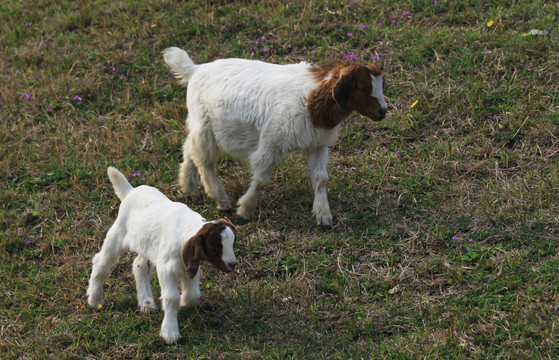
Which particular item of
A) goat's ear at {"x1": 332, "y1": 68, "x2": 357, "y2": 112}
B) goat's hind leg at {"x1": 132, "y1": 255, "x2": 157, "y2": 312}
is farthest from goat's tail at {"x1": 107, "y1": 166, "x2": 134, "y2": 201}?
goat's ear at {"x1": 332, "y1": 68, "x2": 357, "y2": 112}

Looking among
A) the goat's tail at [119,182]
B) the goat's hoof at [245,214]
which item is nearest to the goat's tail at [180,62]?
the goat's hoof at [245,214]

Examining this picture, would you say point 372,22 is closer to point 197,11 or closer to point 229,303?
point 197,11

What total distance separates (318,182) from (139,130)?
2.62 metres

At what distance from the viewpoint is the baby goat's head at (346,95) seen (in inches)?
244

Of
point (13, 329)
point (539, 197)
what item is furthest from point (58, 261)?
point (539, 197)

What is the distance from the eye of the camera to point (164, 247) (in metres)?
5.40

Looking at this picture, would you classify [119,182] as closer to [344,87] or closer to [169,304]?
[169,304]

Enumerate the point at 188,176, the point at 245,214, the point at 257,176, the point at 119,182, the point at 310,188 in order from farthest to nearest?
1. the point at 188,176
2. the point at 310,188
3. the point at 245,214
4. the point at 257,176
5. the point at 119,182

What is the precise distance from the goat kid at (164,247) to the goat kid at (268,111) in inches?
43.9

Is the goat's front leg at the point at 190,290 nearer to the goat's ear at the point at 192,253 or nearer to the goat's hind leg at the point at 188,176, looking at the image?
the goat's ear at the point at 192,253

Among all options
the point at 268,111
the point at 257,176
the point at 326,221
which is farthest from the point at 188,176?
the point at 326,221

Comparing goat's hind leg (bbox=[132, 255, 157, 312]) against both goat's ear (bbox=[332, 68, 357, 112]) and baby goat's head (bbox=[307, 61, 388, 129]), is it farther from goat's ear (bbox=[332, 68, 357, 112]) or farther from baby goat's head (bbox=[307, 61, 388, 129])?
goat's ear (bbox=[332, 68, 357, 112])

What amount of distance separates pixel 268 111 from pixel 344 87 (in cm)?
74

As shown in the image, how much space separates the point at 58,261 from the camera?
263 inches
